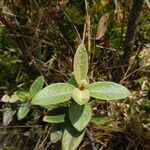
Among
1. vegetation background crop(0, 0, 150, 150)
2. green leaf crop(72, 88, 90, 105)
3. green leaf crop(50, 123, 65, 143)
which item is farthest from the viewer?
vegetation background crop(0, 0, 150, 150)

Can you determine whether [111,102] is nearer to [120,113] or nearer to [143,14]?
[120,113]

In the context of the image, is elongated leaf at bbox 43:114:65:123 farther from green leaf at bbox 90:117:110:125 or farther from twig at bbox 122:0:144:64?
twig at bbox 122:0:144:64

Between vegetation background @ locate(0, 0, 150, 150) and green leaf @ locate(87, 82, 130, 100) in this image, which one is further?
vegetation background @ locate(0, 0, 150, 150)

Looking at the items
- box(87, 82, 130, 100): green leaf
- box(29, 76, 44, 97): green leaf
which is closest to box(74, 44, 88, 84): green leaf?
box(87, 82, 130, 100): green leaf

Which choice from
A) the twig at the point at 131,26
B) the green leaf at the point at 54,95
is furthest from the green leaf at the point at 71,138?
the twig at the point at 131,26

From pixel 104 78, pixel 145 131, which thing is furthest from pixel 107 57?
pixel 145 131

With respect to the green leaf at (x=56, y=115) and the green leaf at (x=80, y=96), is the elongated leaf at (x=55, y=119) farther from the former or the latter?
the green leaf at (x=80, y=96)

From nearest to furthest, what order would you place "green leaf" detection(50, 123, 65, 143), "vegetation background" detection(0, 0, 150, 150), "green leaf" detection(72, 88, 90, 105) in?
"green leaf" detection(72, 88, 90, 105) → "green leaf" detection(50, 123, 65, 143) → "vegetation background" detection(0, 0, 150, 150)
